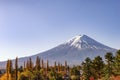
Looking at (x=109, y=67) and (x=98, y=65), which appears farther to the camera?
(x=98, y=65)

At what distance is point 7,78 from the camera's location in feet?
209

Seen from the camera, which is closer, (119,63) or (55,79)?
(119,63)

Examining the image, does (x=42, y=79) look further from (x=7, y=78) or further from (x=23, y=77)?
(x=7, y=78)

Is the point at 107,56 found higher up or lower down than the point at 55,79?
higher up

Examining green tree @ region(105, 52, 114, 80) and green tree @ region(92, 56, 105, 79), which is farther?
green tree @ region(92, 56, 105, 79)

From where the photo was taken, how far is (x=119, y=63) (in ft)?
223

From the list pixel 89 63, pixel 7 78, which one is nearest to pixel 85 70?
pixel 89 63

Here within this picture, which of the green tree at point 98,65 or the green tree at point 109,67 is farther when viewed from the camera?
the green tree at point 98,65

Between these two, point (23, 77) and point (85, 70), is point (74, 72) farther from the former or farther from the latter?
point (23, 77)

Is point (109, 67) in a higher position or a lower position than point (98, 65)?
lower

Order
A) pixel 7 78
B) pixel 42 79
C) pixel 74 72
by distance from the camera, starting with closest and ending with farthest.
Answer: pixel 7 78 → pixel 42 79 → pixel 74 72

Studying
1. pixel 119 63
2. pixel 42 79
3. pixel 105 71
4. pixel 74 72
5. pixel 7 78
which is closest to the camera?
pixel 7 78

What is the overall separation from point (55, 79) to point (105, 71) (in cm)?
1482

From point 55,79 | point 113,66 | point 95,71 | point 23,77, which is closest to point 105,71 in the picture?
point 113,66
